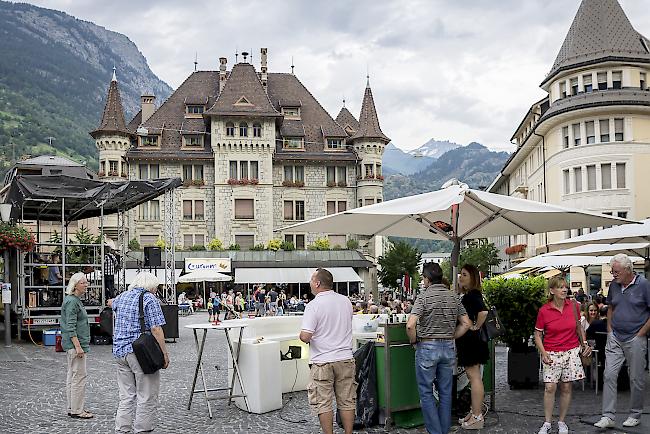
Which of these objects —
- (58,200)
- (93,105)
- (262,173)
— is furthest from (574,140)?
(93,105)

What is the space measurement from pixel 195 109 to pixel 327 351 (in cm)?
5967

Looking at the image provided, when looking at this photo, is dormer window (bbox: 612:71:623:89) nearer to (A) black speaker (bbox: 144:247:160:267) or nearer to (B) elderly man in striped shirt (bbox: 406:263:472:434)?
(A) black speaker (bbox: 144:247:160:267)

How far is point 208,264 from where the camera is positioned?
55250 mm

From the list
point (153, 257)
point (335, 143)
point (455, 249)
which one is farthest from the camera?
point (335, 143)

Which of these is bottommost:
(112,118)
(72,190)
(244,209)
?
(72,190)

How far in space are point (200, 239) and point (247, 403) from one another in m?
51.4

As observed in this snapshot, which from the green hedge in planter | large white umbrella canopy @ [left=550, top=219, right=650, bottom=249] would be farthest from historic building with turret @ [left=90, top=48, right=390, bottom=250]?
the green hedge in planter

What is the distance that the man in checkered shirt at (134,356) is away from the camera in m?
7.98

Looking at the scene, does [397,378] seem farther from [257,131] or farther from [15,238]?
[257,131]

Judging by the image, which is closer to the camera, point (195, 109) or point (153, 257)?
point (153, 257)

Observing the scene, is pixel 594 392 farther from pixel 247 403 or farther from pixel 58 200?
pixel 58 200

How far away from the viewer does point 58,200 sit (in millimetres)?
21922

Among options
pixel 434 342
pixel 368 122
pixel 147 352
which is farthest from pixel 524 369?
pixel 368 122

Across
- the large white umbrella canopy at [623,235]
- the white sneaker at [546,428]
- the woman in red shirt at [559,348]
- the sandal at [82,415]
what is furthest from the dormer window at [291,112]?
the white sneaker at [546,428]
